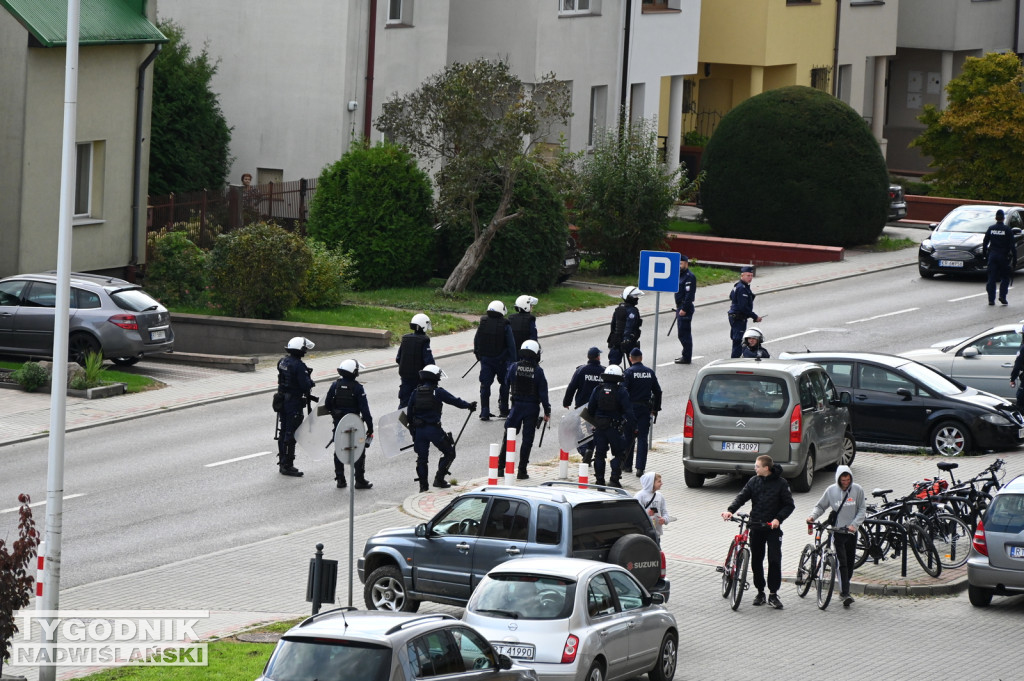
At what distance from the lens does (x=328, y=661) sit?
33.3 feet

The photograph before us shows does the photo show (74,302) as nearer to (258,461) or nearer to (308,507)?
(258,461)

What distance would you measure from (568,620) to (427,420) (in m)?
7.61

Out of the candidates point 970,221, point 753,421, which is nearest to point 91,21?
point 753,421

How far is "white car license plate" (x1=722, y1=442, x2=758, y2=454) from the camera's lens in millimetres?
20078

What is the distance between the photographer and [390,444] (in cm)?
1970

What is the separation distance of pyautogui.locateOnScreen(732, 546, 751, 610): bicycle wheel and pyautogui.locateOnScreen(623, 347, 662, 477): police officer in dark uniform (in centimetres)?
472

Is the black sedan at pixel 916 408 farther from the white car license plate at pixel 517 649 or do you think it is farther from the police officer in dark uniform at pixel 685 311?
the white car license plate at pixel 517 649

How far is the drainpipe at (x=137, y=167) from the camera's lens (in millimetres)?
32969

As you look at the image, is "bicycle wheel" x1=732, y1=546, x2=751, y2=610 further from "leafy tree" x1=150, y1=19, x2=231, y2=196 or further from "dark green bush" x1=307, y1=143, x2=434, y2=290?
"leafy tree" x1=150, y1=19, x2=231, y2=196

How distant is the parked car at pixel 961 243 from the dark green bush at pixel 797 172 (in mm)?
3168

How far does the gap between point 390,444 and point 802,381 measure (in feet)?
17.2

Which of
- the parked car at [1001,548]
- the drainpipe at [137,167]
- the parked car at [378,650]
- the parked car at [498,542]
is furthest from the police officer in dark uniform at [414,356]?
the drainpipe at [137,167]

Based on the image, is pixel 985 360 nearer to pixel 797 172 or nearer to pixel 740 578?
pixel 740 578

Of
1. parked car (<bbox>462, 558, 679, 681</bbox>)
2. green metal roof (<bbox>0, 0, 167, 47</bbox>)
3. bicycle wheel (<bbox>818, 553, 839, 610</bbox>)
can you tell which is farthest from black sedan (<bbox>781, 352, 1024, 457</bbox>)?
green metal roof (<bbox>0, 0, 167, 47</bbox>)
